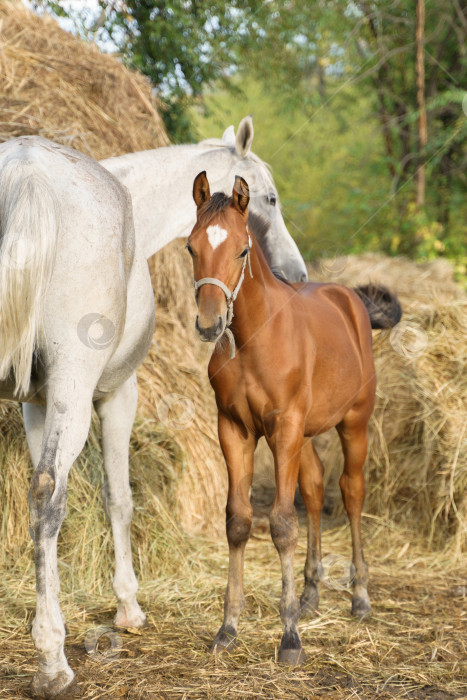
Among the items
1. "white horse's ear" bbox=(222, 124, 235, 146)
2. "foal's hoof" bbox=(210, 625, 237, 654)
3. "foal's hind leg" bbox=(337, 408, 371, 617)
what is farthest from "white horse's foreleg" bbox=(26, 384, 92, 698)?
"white horse's ear" bbox=(222, 124, 235, 146)

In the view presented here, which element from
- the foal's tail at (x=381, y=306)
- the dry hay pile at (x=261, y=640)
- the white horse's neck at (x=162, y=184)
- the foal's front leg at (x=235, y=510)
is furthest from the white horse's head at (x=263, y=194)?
the dry hay pile at (x=261, y=640)

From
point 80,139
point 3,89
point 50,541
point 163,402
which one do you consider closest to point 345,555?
point 163,402

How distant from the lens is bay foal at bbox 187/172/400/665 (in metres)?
2.76

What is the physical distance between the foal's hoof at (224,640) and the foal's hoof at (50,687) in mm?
683

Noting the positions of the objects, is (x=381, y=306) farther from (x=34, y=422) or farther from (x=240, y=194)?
(x=34, y=422)

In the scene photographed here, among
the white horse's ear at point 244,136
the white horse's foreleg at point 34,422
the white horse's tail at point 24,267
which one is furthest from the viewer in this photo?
the white horse's ear at point 244,136

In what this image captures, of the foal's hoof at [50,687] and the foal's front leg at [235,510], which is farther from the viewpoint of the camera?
the foal's front leg at [235,510]

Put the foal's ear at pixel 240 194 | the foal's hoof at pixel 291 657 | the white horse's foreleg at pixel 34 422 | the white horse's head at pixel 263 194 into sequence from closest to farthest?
the foal's ear at pixel 240 194 < the foal's hoof at pixel 291 657 < the white horse's foreleg at pixel 34 422 < the white horse's head at pixel 263 194

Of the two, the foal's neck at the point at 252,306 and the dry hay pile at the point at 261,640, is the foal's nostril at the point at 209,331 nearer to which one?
the foal's neck at the point at 252,306

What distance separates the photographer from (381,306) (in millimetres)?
4461

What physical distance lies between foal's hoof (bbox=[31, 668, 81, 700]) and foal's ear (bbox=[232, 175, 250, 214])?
1.86m

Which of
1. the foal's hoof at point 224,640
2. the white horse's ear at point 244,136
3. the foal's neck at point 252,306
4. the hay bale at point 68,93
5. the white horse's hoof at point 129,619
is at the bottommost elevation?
the white horse's hoof at point 129,619

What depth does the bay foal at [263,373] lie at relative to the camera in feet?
9.05

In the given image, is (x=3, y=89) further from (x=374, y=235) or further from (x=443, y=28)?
(x=443, y=28)
